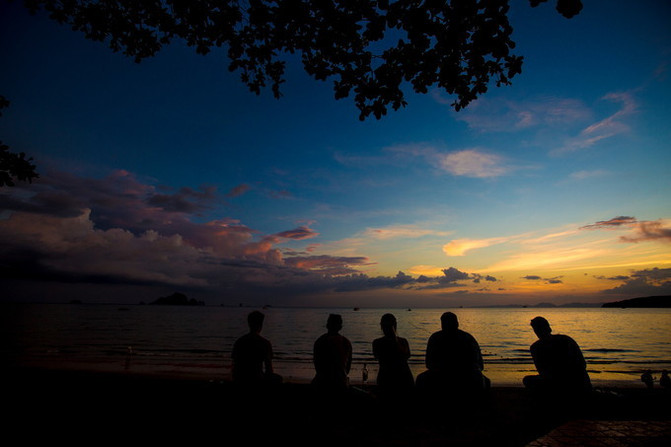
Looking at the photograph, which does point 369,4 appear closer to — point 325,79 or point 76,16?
point 325,79

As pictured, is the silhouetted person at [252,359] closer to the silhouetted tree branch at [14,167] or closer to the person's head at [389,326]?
the person's head at [389,326]

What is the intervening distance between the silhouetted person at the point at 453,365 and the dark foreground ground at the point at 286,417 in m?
0.29

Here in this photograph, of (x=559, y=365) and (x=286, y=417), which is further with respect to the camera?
(x=559, y=365)

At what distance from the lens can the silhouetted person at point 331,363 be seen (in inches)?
208

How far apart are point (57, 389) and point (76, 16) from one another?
27.0ft

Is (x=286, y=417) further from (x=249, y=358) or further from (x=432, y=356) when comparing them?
(x=432, y=356)

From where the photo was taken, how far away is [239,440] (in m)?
3.98

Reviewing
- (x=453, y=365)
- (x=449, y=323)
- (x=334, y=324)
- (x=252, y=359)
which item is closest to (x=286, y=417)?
(x=252, y=359)

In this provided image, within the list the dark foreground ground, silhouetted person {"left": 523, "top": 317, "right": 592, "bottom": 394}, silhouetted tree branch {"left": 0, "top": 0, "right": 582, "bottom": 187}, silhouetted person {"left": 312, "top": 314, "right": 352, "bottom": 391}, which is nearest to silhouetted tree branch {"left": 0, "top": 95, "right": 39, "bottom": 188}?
silhouetted tree branch {"left": 0, "top": 0, "right": 582, "bottom": 187}

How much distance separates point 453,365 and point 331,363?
7.73 feet

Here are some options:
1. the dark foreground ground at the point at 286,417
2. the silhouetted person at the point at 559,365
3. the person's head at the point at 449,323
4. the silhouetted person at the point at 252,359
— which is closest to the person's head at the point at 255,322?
Answer: the silhouetted person at the point at 252,359

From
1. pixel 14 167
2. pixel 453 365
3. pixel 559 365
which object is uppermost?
pixel 14 167

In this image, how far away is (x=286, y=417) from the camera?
4863 millimetres

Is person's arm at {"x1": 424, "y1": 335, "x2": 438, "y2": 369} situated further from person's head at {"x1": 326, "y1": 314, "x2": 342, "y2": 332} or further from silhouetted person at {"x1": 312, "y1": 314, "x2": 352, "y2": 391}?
person's head at {"x1": 326, "y1": 314, "x2": 342, "y2": 332}
